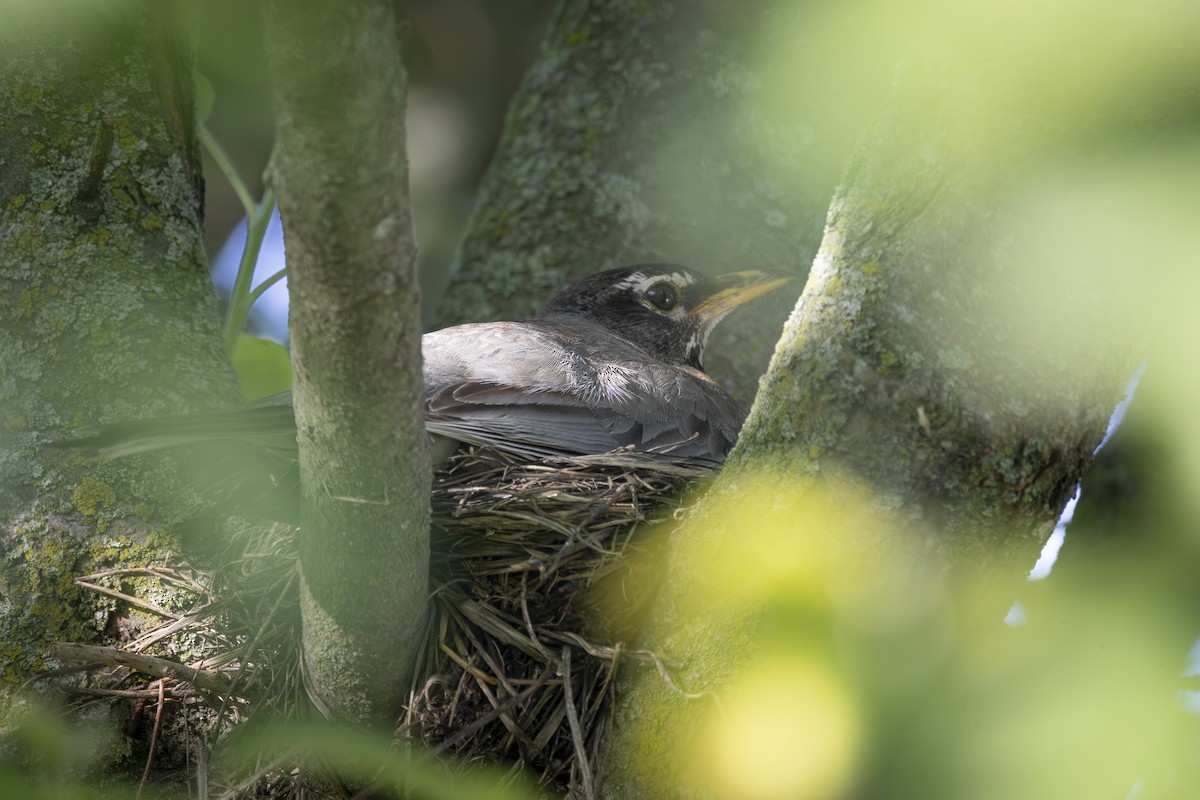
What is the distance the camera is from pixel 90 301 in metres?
2.92

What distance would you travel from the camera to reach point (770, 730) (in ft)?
6.58

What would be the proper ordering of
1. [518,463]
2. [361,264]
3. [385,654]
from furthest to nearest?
[518,463], [385,654], [361,264]

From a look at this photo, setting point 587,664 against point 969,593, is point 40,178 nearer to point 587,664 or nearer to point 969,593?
point 587,664

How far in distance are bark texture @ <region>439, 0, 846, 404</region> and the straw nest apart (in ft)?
5.69

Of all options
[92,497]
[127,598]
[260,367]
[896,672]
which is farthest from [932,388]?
[260,367]

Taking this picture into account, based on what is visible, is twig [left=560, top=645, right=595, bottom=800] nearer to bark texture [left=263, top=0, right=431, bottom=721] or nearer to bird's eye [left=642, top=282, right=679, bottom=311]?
bark texture [left=263, top=0, right=431, bottom=721]

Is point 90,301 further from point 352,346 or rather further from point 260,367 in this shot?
point 352,346

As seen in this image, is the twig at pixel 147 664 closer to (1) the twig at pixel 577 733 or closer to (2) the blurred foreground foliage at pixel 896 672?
A: (1) the twig at pixel 577 733

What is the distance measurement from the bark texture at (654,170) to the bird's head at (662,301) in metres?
0.14

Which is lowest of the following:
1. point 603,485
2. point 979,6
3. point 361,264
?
point 603,485

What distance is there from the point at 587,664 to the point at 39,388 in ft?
5.04

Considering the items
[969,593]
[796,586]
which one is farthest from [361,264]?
[969,593]

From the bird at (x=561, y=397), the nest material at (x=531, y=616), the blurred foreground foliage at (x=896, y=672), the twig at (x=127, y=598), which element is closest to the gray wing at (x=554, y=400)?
the bird at (x=561, y=397)

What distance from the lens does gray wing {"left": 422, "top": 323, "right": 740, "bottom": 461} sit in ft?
11.0
